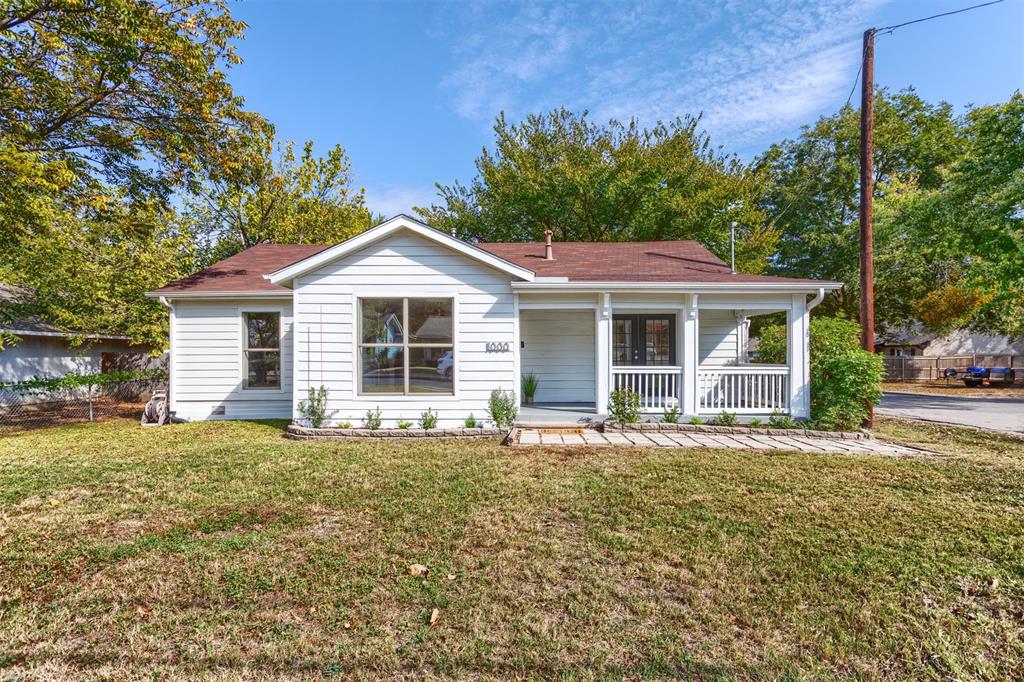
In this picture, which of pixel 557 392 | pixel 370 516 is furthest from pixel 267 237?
pixel 370 516

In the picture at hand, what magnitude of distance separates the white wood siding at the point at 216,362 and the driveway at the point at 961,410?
15.0 meters

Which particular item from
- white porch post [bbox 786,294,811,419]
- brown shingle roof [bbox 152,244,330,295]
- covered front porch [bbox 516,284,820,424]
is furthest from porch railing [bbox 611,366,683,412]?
brown shingle roof [bbox 152,244,330,295]

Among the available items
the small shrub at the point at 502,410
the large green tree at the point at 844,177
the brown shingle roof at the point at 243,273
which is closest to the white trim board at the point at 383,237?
the brown shingle roof at the point at 243,273

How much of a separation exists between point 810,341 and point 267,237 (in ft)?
61.3

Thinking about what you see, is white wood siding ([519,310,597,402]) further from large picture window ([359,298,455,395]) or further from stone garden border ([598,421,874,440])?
large picture window ([359,298,455,395])

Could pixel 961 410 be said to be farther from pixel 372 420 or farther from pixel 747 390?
pixel 372 420

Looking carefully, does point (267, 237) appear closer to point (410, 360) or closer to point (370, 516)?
point (410, 360)

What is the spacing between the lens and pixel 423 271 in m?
8.41

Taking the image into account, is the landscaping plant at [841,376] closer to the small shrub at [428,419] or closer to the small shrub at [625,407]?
the small shrub at [625,407]

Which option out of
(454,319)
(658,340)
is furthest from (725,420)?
(454,319)

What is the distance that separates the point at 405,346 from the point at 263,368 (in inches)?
165

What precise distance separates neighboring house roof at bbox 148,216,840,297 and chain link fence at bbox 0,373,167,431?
4.15 m

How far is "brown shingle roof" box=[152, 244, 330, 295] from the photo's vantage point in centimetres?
988

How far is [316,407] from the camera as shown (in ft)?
27.3
